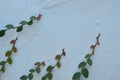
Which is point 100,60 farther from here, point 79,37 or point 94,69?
point 79,37

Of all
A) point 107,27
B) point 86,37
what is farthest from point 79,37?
point 107,27

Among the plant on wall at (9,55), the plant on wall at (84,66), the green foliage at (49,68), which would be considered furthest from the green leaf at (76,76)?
the plant on wall at (9,55)

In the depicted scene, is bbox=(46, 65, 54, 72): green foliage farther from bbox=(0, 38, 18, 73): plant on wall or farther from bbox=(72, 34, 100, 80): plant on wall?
bbox=(0, 38, 18, 73): plant on wall

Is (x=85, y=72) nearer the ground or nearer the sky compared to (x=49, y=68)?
nearer the ground

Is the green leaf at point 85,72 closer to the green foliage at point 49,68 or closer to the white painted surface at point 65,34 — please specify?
the white painted surface at point 65,34

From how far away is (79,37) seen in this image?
267 cm

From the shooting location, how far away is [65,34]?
2.70 meters

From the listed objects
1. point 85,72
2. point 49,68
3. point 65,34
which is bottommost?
point 85,72

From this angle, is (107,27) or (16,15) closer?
(107,27)

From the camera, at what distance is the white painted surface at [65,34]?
103 inches

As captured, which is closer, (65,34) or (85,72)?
(85,72)

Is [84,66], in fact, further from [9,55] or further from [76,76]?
[9,55]

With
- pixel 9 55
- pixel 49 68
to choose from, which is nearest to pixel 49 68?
pixel 49 68

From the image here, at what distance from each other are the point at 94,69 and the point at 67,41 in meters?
0.31
